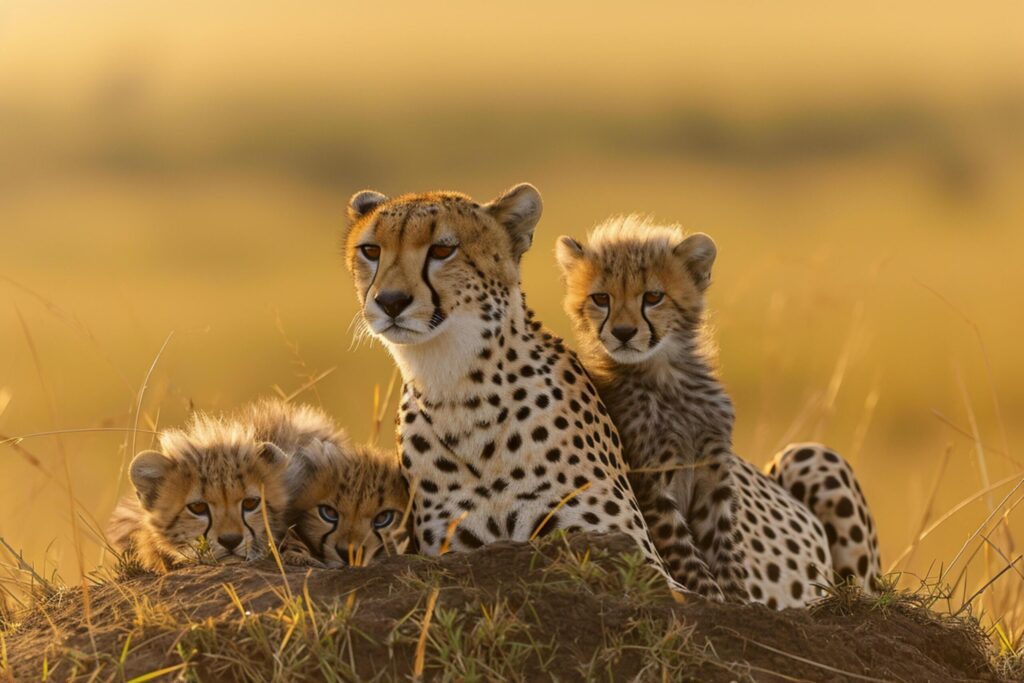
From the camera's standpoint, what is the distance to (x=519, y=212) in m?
4.34

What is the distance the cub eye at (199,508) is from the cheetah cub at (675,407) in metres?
1.43

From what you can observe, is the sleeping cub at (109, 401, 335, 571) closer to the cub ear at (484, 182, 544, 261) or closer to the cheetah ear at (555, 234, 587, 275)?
the cub ear at (484, 182, 544, 261)

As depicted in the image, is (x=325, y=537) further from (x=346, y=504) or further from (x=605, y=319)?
(x=605, y=319)

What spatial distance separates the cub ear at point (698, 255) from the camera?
4.90 m

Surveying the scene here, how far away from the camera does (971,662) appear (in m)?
3.84

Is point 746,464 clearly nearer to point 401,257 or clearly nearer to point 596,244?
point 596,244

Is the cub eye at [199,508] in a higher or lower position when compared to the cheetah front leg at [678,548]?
higher

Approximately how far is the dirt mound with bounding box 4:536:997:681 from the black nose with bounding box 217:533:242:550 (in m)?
0.34

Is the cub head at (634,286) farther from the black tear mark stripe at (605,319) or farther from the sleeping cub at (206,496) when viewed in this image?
the sleeping cub at (206,496)

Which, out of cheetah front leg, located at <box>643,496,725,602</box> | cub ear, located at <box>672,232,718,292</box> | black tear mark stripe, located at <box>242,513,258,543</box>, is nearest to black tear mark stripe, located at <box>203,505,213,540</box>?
black tear mark stripe, located at <box>242,513,258,543</box>

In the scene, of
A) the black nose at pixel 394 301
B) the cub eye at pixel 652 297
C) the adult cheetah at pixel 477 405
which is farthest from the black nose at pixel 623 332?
the black nose at pixel 394 301

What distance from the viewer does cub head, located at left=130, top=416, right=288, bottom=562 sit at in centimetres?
406

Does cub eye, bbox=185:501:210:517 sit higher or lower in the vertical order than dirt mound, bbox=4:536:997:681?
lower

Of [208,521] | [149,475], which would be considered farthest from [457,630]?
[149,475]
